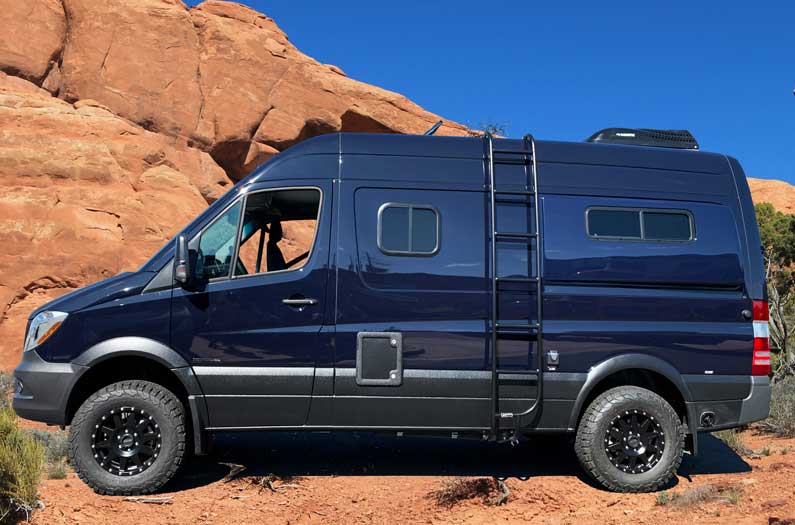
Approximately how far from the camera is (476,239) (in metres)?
6.19

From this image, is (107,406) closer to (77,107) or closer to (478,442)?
(478,442)

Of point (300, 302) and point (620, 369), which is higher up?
point (300, 302)

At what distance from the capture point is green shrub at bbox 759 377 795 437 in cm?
833

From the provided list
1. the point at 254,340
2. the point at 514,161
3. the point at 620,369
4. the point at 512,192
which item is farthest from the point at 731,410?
the point at 254,340

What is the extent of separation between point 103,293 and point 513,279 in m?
3.42

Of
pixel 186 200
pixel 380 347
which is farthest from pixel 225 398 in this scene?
pixel 186 200

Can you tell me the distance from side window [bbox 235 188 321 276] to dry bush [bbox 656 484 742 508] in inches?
140

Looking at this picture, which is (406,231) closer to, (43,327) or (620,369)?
(620,369)

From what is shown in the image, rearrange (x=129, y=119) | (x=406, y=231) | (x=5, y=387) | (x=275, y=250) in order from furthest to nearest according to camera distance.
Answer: (x=129, y=119) < (x=5, y=387) < (x=275, y=250) < (x=406, y=231)

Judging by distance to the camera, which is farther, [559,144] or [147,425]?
[559,144]

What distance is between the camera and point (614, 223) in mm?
6391

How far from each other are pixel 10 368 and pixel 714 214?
39.1 feet

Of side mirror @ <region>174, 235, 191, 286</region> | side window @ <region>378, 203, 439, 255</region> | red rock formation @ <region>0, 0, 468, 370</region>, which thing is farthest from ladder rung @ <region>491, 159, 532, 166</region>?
red rock formation @ <region>0, 0, 468, 370</region>

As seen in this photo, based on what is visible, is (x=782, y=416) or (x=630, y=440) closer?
(x=630, y=440)
